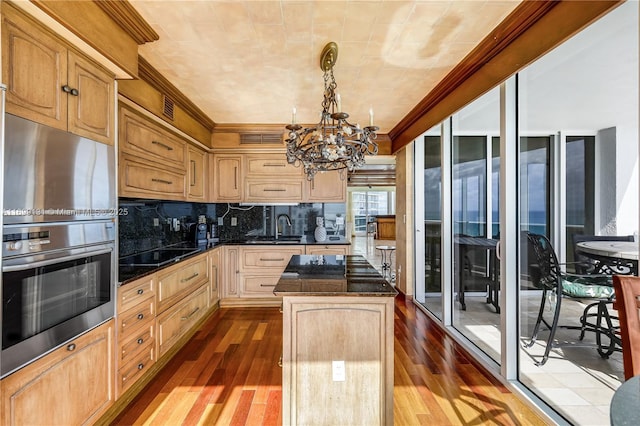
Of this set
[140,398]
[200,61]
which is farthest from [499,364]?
[200,61]

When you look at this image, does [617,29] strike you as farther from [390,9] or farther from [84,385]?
[84,385]

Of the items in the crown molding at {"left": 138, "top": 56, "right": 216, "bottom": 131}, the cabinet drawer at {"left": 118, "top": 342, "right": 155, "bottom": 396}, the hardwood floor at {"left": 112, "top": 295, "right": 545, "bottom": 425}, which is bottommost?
the hardwood floor at {"left": 112, "top": 295, "right": 545, "bottom": 425}

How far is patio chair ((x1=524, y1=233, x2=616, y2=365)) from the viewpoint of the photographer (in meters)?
2.27

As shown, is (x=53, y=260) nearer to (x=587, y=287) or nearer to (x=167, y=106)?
(x=167, y=106)

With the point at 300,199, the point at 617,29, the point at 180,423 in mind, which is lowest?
the point at 180,423

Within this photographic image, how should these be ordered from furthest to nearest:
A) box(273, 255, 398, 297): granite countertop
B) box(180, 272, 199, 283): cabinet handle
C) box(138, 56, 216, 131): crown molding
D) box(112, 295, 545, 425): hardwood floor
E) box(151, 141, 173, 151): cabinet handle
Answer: box(180, 272, 199, 283): cabinet handle
box(151, 141, 173, 151): cabinet handle
box(138, 56, 216, 131): crown molding
box(112, 295, 545, 425): hardwood floor
box(273, 255, 398, 297): granite countertop

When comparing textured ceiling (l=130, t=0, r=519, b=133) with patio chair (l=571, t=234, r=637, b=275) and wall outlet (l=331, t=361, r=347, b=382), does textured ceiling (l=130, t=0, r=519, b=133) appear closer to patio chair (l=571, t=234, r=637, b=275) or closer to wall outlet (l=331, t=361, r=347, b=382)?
patio chair (l=571, t=234, r=637, b=275)

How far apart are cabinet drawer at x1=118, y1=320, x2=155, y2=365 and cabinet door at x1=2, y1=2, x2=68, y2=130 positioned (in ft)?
4.62

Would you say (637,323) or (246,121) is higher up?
(246,121)

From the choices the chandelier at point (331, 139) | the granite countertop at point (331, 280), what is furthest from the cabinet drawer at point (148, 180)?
the granite countertop at point (331, 280)

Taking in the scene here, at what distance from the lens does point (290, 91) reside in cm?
293

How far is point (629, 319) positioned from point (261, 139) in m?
3.96

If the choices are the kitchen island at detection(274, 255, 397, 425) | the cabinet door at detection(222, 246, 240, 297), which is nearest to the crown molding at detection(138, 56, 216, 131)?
the cabinet door at detection(222, 246, 240, 297)

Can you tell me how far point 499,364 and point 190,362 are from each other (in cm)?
267
